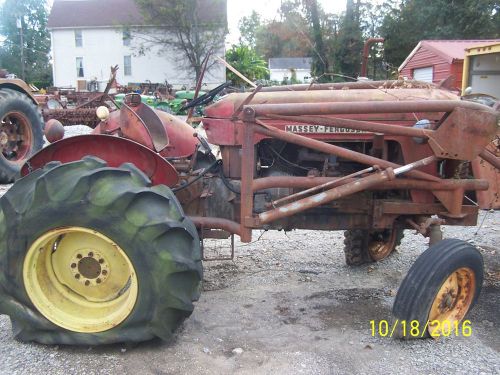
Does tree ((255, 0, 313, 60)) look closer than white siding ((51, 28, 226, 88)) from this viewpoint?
Yes

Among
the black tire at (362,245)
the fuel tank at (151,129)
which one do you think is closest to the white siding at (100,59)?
the black tire at (362,245)

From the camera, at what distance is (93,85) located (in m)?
33.2

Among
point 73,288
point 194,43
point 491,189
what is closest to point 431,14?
point 194,43

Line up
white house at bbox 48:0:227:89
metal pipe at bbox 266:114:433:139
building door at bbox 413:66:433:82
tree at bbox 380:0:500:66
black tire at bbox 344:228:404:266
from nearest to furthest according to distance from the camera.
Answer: metal pipe at bbox 266:114:433:139, black tire at bbox 344:228:404:266, building door at bbox 413:66:433:82, tree at bbox 380:0:500:66, white house at bbox 48:0:227:89

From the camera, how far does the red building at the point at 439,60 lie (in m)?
17.8

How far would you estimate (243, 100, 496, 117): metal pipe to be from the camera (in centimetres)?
310

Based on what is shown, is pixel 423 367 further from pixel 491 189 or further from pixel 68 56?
pixel 68 56

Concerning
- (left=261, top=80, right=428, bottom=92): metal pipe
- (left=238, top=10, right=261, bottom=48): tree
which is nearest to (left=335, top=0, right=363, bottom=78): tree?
(left=261, top=80, right=428, bottom=92): metal pipe

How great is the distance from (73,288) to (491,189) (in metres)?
2.93

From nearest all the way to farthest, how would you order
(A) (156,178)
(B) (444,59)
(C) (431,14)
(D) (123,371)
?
(D) (123,371) < (A) (156,178) < (B) (444,59) < (C) (431,14)

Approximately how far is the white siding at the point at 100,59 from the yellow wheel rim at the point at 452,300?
120ft

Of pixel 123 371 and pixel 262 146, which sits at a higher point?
pixel 262 146

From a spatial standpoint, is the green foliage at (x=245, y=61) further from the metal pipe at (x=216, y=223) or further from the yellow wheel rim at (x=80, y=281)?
the yellow wheel rim at (x=80, y=281)

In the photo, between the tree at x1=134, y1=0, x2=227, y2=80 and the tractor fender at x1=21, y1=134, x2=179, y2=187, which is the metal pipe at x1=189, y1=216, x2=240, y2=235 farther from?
the tree at x1=134, y1=0, x2=227, y2=80
